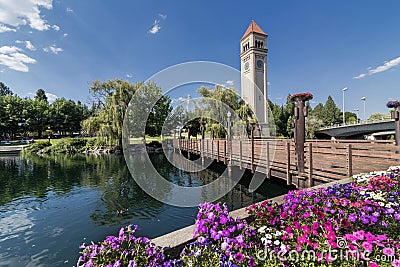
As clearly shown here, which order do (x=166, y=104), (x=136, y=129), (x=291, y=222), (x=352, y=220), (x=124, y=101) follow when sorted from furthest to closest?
(x=166, y=104)
(x=124, y=101)
(x=136, y=129)
(x=291, y=222)
(x=352, y=220)

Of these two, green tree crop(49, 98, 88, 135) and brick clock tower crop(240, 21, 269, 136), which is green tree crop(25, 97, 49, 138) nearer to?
green tree crop(49, 98, 88, 135)

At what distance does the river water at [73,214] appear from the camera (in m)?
5.07

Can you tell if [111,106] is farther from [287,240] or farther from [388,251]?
[388,251]

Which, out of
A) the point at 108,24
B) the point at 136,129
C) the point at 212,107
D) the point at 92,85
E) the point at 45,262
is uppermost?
the point at 108,24

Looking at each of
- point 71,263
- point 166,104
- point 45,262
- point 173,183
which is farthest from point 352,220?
point 166,104

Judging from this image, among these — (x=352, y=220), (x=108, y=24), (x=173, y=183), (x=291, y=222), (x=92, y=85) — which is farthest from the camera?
(x=92, y=85)

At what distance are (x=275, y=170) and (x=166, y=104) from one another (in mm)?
25527

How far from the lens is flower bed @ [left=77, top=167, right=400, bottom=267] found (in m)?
1.61

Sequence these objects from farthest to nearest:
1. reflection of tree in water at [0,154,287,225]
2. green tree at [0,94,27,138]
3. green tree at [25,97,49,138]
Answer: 1. green tree at [25,97,49,138]
2. green tree at [0,94,27,138]
3. reflection of tree in water at [0,154,287,225]

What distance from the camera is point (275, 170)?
7.76 m

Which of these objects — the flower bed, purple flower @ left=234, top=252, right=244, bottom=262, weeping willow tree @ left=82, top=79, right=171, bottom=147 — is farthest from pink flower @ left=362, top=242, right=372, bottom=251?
weeping willow tree @ left=82, top=79, right=171, bottom=147

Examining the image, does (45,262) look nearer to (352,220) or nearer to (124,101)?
(352,220)
